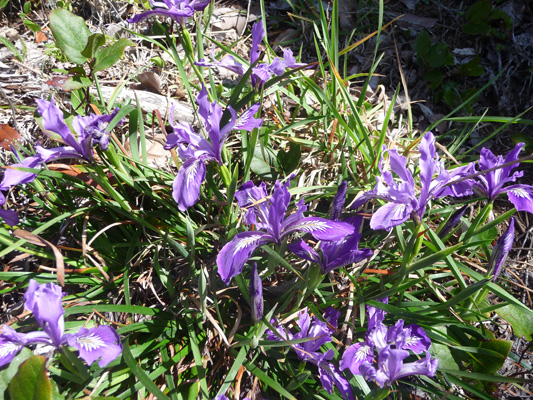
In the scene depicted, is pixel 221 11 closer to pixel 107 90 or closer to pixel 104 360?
pixel 107 90

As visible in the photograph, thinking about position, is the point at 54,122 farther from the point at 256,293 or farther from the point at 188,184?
the point at 256,293

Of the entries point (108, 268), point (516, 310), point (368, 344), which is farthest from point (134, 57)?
point (516, 310)

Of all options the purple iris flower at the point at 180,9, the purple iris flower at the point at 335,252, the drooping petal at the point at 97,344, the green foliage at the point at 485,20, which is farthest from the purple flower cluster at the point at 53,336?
the green foliage at the point at 485,20

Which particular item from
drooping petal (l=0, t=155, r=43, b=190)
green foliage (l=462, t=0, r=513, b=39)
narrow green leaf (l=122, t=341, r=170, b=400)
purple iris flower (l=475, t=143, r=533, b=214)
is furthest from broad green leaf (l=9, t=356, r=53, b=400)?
green foliage (l=462, t=0, r=513, b=39)

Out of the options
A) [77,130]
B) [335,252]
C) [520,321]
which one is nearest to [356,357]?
[335,252]

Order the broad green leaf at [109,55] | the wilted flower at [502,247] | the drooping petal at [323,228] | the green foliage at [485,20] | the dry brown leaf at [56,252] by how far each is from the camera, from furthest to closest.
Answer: the green foliage at [485,20] → the broad green leaf at [109,55] → the wilted flower at [502,247] → the dry brown leaf at [56,252] → the drooping petal at [323,228]

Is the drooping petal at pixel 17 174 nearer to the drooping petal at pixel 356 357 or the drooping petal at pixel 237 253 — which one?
the drooping petal at pixel 237 253

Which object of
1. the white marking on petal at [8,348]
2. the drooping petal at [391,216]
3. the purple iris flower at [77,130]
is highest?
the purple iris flower at [77,130]
